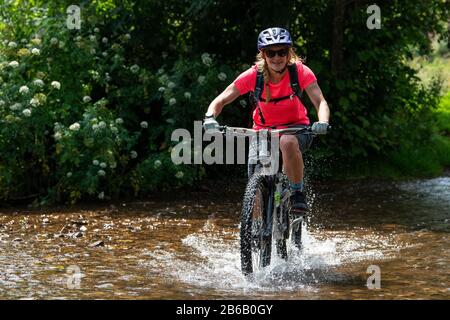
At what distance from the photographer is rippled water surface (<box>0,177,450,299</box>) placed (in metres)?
5.75

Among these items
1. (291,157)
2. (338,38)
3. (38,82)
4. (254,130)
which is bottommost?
(291,157)

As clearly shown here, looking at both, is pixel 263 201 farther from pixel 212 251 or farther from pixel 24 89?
pixel 24 89

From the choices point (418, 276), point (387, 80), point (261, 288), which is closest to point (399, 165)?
point (387, 80)

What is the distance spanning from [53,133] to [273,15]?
3356 mm

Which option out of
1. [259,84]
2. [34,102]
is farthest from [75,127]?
[259,84]

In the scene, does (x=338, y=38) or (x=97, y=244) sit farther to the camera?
(x=338, y=38)

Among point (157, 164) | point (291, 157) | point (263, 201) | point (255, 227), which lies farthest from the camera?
point (157, 164)

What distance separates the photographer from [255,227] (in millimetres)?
5926

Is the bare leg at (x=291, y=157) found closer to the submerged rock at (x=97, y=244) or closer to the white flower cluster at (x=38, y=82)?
the submerged rock at (x=97, y=244)

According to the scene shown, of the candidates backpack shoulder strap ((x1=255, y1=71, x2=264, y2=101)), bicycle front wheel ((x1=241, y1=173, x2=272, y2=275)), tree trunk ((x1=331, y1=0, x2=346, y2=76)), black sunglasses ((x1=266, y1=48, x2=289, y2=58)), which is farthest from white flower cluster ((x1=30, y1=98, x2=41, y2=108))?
tree trunk ((x1=331, y1=0, x2=346, y2=76))

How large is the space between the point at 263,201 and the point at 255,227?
234mm

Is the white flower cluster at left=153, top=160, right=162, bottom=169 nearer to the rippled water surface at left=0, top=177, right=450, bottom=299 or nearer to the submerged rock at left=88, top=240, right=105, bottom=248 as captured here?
the rippled water surface at left=0, top=177, right=450, bottom=299

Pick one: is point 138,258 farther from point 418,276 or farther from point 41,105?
point 41,105

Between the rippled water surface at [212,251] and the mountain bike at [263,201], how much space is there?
0.60 ft
